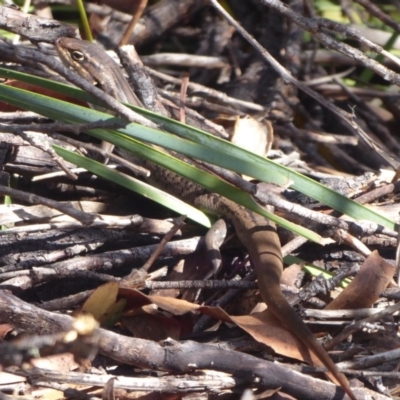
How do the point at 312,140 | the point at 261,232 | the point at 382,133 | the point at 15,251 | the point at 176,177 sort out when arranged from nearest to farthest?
the point at 15,251 < the point at 261,232 < the point at 176,177 < the point at 312,140 < the point at 382,133

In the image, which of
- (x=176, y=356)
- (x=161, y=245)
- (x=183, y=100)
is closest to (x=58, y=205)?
(x=161, y=245)

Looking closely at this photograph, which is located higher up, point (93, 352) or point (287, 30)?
point (287, 30)

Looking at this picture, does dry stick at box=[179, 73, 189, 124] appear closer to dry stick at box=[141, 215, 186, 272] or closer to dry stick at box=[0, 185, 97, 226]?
dry stick at box=[141, 215, 186, 272]

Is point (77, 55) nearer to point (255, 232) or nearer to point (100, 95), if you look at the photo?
point (255, 232)

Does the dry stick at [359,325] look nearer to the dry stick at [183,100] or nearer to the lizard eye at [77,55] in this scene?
the dry stick at [183,100]

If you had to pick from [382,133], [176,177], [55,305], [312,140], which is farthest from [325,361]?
[382,133]

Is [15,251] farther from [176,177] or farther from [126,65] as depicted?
[126,65]

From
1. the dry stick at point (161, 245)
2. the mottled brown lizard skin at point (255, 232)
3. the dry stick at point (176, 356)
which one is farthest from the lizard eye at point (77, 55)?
the dry stick at point (176, 356)
